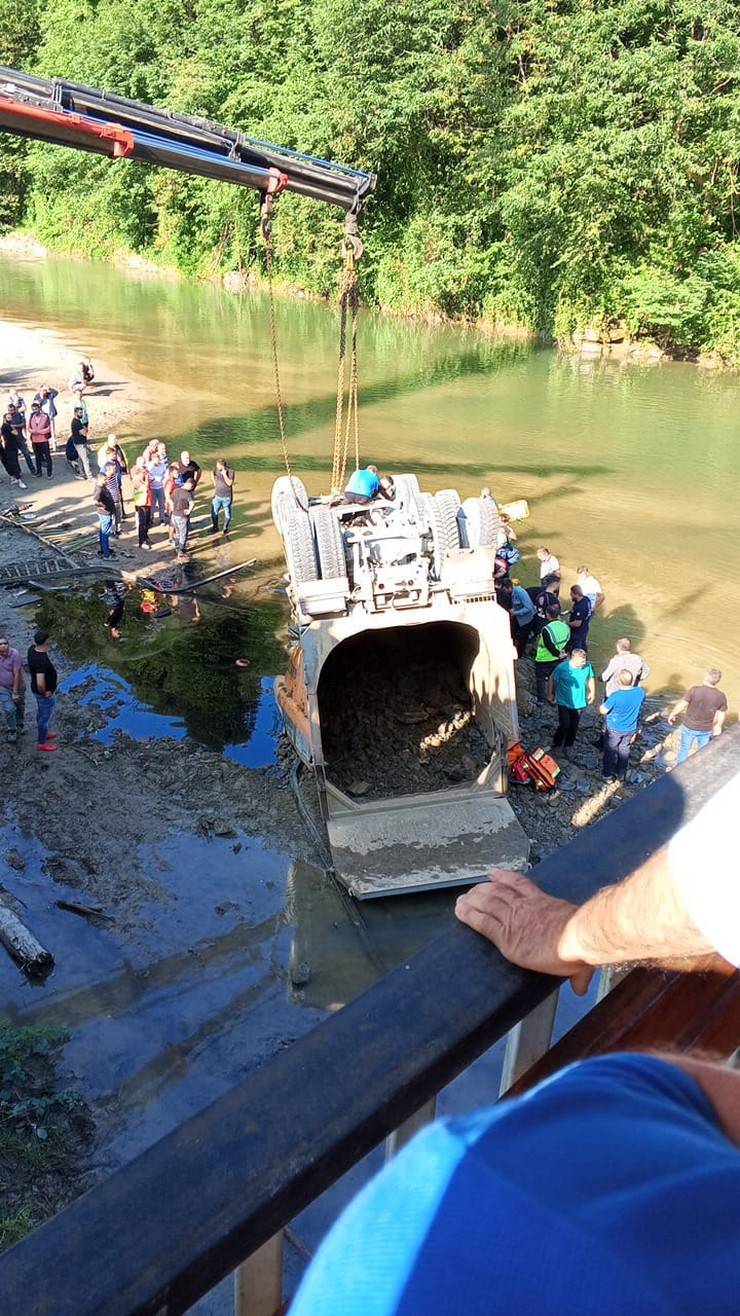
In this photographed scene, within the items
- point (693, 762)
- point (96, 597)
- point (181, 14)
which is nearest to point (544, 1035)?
point (693, 762)

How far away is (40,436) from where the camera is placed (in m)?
19.6

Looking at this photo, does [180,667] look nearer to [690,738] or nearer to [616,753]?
[616,753]

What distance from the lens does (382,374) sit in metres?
32.3

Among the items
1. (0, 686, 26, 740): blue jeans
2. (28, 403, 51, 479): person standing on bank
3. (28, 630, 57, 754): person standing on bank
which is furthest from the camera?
(28, 403, 51, 479): person standing on bank

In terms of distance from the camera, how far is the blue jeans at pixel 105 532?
1594cm

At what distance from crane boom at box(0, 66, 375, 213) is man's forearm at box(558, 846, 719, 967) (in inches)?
453

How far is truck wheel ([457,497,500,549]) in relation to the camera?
10.3 metres

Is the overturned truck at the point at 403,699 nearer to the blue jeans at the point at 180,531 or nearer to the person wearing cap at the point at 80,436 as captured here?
the blue jeans at the point at 180,531

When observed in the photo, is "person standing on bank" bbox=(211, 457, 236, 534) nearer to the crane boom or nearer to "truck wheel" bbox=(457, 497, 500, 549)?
the crane boom

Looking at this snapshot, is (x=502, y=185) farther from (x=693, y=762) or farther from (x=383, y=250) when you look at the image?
(x=693, y=762)

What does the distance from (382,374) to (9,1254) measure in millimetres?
32874

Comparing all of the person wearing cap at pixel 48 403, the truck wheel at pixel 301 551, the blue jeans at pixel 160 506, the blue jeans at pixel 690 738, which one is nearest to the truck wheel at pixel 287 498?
the truck wheel at pixel 301 551

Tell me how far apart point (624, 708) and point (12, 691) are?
675 centimetres

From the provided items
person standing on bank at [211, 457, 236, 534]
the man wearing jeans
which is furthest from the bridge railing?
person standing on bank at [211, 457, 236, 534]
